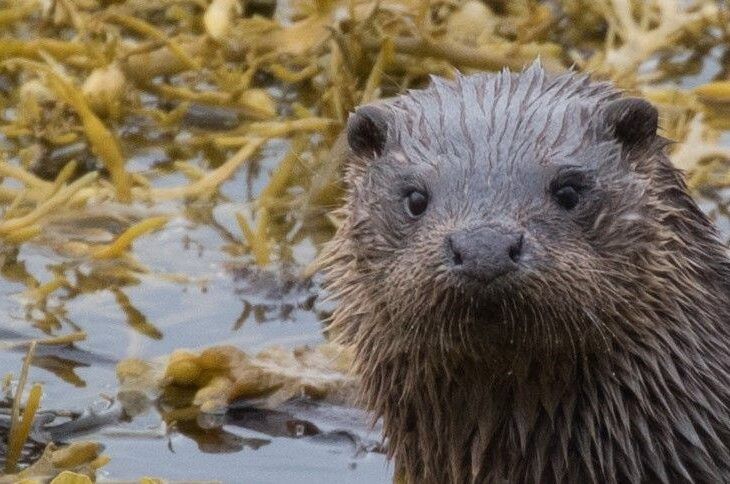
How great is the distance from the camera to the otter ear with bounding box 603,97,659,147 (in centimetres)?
421

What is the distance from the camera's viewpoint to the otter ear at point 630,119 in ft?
13.8

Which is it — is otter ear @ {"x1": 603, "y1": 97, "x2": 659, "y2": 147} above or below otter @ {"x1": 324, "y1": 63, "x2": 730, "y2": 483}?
above

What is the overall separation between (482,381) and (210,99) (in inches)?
110

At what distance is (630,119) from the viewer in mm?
4227

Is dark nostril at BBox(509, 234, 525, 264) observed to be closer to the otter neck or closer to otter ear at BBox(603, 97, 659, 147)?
the otter neck

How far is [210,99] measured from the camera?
675cm

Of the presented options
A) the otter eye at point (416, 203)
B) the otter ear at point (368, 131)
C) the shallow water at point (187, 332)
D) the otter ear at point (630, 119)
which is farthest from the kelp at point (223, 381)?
the otter ear at point (630, 119)

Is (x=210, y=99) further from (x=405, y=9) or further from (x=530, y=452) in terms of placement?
(x=530, y=452)

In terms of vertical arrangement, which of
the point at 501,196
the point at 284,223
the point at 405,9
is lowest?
the point at 284,223

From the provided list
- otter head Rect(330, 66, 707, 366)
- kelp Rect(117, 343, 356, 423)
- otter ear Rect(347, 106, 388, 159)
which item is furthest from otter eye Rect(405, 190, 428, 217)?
kelp Rect(117, 343, 356, 423)

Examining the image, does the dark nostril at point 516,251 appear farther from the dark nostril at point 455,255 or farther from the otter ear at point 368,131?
the otter ear at point 368,131

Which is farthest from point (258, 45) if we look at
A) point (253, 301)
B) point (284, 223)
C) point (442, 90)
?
point (442, 90)

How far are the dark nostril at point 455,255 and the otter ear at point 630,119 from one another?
1.93ft

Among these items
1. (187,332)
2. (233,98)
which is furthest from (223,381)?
(233,98)
